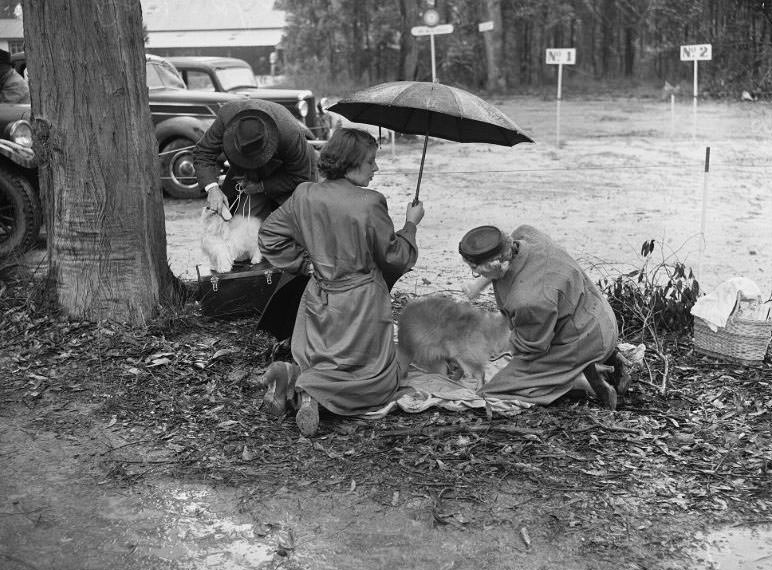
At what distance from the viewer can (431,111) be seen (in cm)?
479

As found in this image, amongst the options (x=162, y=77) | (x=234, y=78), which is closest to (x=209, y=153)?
(x=162, y=77)

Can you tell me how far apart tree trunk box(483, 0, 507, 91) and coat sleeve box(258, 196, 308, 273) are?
1158 inches

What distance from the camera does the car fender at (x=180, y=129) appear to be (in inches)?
474

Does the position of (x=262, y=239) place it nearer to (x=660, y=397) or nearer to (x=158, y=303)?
(x=158, y=303)

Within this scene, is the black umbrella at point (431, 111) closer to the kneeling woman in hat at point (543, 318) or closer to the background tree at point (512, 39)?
the kneeling woman in hat at point (543, 318)

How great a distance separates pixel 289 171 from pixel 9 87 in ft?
16.7

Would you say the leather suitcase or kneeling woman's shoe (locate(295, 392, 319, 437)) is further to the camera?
the leather suitcase

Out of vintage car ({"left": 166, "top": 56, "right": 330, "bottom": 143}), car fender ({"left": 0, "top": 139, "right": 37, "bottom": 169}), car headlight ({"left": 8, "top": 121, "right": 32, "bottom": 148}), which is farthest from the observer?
vintage car ({"left": 166, "top": 56, "right": 330, "bottom": 143})

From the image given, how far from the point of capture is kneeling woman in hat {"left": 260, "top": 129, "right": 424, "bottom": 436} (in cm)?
443

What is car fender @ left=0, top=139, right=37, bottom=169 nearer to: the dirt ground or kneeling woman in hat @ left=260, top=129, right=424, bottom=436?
the dirt ground

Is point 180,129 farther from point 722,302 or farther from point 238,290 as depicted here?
point 722,302

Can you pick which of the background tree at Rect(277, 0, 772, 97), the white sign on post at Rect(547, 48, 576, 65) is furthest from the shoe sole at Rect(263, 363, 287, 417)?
the background tree at Rect(277, 0, 772, 97)

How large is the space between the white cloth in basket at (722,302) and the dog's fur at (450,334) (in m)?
1.25

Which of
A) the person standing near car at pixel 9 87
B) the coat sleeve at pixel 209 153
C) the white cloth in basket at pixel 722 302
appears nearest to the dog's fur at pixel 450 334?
the white cloth in basket at pixel 722 302
